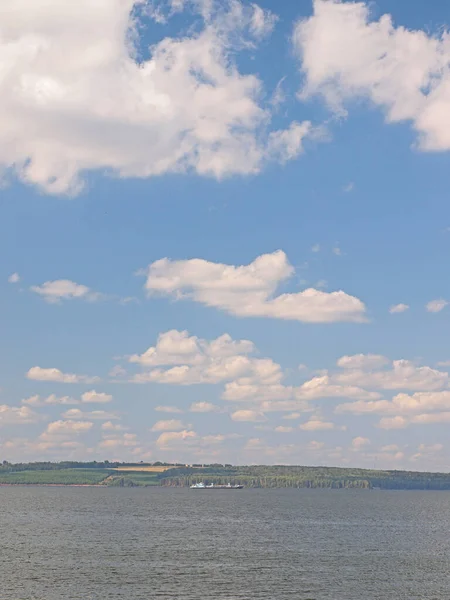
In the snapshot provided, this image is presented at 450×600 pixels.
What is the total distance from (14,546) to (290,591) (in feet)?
231

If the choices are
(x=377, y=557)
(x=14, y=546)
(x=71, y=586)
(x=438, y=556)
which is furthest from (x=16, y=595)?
(x=438, y=556)

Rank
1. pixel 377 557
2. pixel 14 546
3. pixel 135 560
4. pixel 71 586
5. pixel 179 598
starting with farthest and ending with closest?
pixel 14 546 < pixel 377 557 < pixel 135 560 < pixel 71 586 < pixel 179 598

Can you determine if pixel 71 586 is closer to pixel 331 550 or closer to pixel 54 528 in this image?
pixel 331 550

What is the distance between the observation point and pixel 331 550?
5817 inches

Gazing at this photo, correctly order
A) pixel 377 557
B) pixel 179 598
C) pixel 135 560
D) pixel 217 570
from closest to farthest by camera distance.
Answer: pixel 179 598 → pixel 217 570 → pixel 135 560 → pixel 377 557

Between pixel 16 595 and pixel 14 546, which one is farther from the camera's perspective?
pixel 14 546

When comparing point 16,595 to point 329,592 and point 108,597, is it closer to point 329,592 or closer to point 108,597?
point 108,597

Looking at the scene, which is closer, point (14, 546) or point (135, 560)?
point (135, 560)

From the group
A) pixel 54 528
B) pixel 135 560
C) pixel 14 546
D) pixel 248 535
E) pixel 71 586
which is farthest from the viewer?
pixel 54 528

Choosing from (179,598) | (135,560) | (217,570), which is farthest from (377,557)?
(179,598)

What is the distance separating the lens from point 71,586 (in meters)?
104

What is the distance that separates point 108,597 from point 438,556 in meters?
76.7

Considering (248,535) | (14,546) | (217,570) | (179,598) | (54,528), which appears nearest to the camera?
(179,598)

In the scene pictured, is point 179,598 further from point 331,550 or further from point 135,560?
point 331,550
